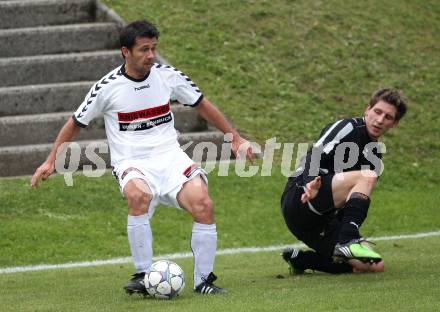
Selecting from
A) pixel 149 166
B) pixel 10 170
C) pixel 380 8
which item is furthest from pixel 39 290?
pixel 380 8

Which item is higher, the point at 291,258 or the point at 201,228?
the point at 201,228

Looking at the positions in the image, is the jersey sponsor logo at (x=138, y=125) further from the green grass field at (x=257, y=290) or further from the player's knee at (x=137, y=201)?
the green grass field at (x=257, y=290)

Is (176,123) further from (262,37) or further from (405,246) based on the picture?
(405,246)

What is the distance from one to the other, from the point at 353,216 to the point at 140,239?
1.73 meters

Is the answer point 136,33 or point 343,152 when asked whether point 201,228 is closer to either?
point 343,152

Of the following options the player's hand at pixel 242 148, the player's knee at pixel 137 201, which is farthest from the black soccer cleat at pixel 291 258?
the player's knee at pixel 137 201

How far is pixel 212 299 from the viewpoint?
8.12 metres

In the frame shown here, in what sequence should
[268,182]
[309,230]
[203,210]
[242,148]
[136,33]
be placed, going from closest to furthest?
[203,210] → [136,33] → [242,148] → [309,230] → [268,182]

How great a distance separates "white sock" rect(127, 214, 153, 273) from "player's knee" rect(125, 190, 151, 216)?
5cm

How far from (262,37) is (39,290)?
34.2ft

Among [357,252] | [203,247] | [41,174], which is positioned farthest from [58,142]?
[357,252]

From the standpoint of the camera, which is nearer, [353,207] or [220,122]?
[353,207]

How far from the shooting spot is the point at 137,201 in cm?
852

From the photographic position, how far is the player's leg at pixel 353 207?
28.2 ft
